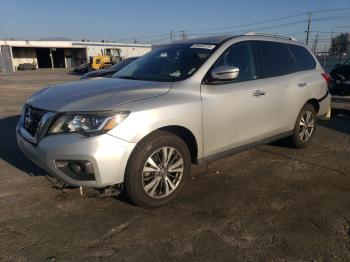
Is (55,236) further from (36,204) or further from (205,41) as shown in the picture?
(205,41)

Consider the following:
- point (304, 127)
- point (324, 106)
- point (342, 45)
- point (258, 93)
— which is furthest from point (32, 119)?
point (342, 45)

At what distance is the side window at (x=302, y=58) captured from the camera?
17.5 feet

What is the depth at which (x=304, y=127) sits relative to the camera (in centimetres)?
551

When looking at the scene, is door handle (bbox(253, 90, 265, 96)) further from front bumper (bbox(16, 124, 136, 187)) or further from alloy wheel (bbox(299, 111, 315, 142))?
front bumper (bbox(16, 124, 136, 187))

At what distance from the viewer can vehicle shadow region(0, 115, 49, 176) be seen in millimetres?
4694

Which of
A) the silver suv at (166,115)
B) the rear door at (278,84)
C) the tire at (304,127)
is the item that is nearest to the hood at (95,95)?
the silver suv at (166,115)

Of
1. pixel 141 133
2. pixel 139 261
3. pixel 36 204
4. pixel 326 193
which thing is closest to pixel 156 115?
pixel 141 133

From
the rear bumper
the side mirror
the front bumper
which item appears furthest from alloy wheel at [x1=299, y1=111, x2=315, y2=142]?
the front bumper

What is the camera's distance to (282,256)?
9.09 feet

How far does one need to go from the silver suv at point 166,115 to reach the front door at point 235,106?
1 cm

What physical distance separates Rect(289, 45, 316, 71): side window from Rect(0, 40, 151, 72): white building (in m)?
50.1

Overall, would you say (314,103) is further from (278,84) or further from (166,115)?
(166,115)

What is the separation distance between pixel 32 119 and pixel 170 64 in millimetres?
1723

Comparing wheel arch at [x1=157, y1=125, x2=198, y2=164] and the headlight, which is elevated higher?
the headlight
